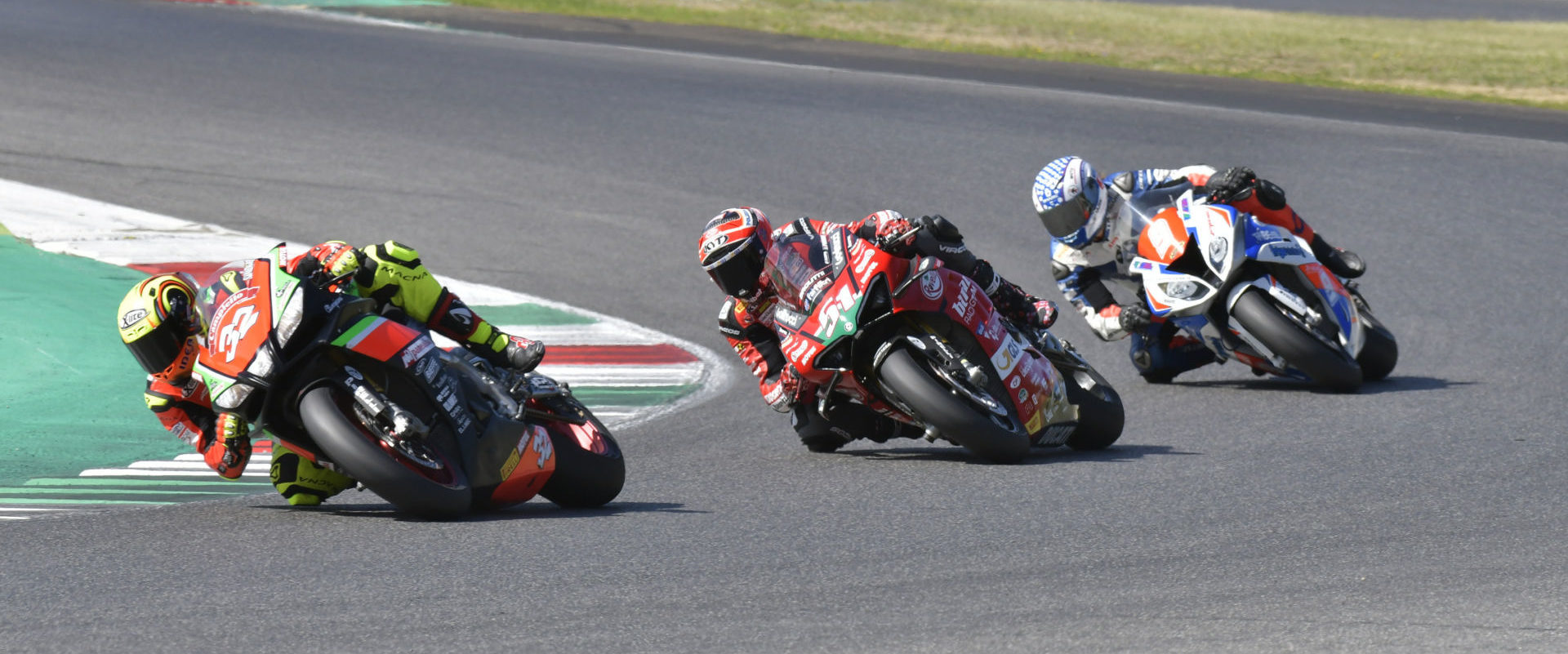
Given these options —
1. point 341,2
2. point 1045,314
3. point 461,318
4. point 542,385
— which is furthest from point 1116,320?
point 341,2

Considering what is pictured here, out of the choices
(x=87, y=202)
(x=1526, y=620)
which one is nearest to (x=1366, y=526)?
(x=1526, y=620)

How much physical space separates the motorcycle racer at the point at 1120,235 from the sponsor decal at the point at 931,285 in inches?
102

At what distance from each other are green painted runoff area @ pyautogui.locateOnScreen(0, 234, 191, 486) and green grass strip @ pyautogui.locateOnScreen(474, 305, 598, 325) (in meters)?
2.43

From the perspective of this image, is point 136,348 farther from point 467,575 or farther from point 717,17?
point 717,17

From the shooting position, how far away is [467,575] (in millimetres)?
5449

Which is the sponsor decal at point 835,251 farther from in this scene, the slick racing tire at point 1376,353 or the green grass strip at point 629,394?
the slick racing tire at point 1376,353

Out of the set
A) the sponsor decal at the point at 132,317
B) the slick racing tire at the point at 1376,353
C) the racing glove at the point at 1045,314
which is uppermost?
the sponsor decal at the point at 132,317

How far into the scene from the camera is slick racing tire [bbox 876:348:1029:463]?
7445mm

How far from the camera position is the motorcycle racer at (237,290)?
6441 millimetres

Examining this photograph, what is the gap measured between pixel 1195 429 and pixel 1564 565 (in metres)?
3.46

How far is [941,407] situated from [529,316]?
5.60 m

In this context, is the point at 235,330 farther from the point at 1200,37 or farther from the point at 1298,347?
the point at 1200,37

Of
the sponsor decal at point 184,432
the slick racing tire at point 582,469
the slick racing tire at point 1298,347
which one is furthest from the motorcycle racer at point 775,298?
the sponsor decal at point 184,432

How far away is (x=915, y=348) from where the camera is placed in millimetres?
7672
